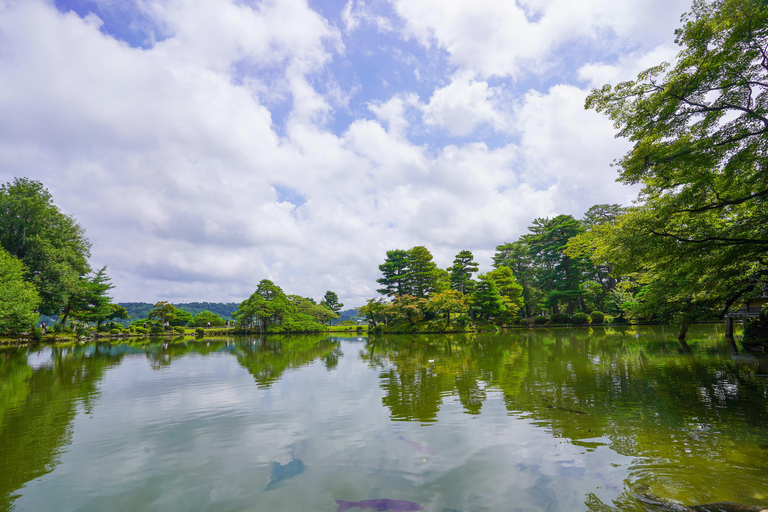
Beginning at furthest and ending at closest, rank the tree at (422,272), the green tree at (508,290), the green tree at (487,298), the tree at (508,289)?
the tree at (422,272)
the tree at (508,289)
the green tree at (508,290)
the green tree at (487,298)

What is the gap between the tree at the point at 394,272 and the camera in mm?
41906

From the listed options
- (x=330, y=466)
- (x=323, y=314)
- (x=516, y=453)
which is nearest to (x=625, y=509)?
(x=516, y=453)

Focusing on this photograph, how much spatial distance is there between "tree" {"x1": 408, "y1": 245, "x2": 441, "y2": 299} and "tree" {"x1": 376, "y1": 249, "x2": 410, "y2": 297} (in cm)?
121

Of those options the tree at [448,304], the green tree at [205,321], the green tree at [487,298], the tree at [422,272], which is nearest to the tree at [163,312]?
the green tree at [205,321]

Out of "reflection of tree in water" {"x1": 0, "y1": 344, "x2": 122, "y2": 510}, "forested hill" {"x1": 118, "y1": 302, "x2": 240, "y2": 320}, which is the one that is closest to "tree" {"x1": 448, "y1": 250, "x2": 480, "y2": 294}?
"reflection of tree in water" {"x1": 0, "y1": 344, "x2": 122, "y2": 510}

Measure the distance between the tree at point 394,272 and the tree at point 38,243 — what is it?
30577mm

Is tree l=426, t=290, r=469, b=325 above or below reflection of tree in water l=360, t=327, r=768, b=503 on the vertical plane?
above

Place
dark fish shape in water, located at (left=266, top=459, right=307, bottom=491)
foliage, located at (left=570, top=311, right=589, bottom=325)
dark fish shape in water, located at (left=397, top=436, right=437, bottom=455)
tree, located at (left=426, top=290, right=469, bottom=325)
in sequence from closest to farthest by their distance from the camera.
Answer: dark fish shape in water, located at (left=266, top=459, right=307, bottom=491) < dark fish shape in water, located at (left=397, top=436, right=437, bottom=455) < tree, located at (left=426, top=290, right=469, bottom=325) < foliage, located at (left=570, top=311, right=589, bottom=325)

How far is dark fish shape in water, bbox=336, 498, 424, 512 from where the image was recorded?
3.14 m

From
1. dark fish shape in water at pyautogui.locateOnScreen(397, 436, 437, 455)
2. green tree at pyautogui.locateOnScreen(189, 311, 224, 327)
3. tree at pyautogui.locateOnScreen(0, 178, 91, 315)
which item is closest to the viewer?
dark fish shape in water at pyautogui.locateOnScreen(397, 436, 437, 455)

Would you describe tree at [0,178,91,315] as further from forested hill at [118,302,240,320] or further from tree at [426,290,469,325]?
forested hill at [118,302,240,320]

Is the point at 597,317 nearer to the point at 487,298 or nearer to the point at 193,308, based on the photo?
the point at 487,298

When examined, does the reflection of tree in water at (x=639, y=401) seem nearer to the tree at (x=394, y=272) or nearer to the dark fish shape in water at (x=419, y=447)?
the dark fish shape in water at (x=419, y=447)

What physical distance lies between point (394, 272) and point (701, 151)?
3789 centimetres
